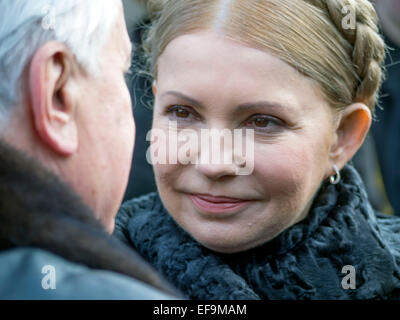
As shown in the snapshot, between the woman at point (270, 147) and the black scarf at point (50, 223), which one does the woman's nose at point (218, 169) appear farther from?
the black scarf at point (50, 223)

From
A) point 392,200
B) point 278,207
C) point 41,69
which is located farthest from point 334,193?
point 392,200

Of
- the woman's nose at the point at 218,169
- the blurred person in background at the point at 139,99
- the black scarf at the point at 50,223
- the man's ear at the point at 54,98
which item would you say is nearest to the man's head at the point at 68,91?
the man's ear at the point at 54,98

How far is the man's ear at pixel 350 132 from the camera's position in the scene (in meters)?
2.26

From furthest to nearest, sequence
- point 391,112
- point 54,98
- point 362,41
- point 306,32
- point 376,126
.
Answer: point 376,126 → point 391,112 → point 362,41 → point 306,32 → point 54,98

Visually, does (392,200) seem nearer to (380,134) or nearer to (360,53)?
(380,134)

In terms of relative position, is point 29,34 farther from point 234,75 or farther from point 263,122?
point 263,122

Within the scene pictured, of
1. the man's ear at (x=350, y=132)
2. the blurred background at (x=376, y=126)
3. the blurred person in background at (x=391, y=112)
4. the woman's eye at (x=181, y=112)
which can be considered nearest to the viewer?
the woman's eye at (x=181, y=112)

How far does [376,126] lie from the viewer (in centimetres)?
392

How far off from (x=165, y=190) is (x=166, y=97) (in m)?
0.33

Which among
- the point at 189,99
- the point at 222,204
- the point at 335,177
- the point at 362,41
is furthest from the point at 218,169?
the point at 362,41

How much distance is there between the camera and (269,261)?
86.3 inches

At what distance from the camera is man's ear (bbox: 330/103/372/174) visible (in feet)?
7.43

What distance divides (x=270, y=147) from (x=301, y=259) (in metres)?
0.43

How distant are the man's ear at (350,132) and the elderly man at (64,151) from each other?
900 mm
